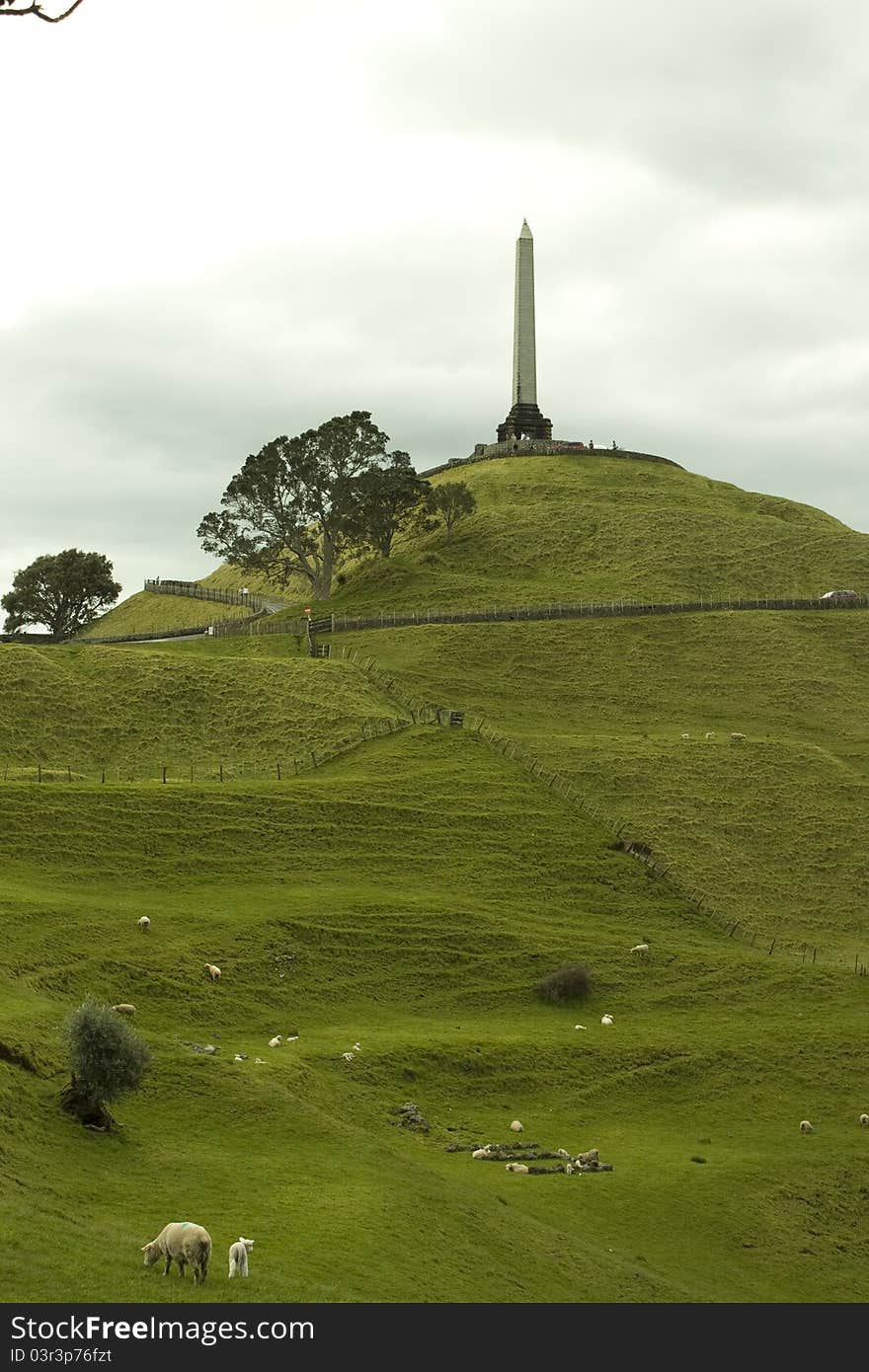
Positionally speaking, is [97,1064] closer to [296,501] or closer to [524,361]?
[296,501]

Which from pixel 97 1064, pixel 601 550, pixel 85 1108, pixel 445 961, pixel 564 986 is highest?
pixel 601 550

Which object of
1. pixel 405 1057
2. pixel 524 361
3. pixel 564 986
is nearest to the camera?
pixel 405 1057

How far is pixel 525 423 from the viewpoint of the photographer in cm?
17588

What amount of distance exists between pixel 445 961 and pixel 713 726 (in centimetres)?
4081

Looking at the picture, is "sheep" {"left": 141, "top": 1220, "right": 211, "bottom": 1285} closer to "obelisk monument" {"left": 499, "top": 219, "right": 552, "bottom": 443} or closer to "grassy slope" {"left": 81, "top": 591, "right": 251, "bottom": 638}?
"grassy slope" {"left": 81, "top": 591, "right": 251, "bottom": 638}

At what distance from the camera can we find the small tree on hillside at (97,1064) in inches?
1582

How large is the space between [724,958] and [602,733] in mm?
29358

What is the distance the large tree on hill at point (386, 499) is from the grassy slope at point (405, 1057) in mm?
47237

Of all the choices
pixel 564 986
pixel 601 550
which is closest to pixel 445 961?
pixel 564 986

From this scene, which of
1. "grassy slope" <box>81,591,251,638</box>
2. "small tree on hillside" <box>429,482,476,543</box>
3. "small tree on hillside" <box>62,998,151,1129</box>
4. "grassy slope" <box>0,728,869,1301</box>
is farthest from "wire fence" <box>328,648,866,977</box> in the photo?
"grassy slope" <box>81,591,251,638</box>

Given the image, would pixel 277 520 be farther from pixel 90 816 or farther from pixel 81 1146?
pixel 81 1146

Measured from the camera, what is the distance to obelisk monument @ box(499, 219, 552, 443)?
16388cm
